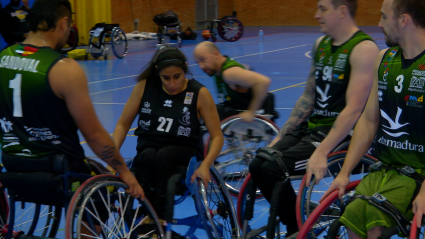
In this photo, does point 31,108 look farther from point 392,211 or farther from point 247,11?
point 247,11

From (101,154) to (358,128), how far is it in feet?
3.82

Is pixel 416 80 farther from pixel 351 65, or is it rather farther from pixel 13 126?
pixel 13 126

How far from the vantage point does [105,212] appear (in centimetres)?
248

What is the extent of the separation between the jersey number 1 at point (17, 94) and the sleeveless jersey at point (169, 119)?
30.9 inches

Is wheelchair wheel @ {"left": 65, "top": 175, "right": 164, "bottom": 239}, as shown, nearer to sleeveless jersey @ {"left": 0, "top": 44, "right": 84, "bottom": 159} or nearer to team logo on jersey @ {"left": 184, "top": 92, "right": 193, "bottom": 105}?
sleeveless jersey @ {"left": 0, "top": 44, "right": 84, "bottom": 159}

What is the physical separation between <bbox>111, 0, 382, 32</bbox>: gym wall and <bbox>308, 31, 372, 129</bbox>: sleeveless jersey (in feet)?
49.6

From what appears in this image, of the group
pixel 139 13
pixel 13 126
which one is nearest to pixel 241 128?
pixel 13 126

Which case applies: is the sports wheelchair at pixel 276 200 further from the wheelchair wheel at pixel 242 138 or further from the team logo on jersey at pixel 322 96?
the wheelchair wheel at pixel 242 138

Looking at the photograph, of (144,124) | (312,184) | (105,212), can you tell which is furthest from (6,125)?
(312,184)

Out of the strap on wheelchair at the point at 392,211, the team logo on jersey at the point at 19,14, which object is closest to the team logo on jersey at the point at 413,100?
the strap on wheelchair at the point at 392,211

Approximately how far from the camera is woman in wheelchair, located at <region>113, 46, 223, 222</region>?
2814mm

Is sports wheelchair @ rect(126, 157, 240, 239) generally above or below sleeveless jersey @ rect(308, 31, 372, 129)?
below

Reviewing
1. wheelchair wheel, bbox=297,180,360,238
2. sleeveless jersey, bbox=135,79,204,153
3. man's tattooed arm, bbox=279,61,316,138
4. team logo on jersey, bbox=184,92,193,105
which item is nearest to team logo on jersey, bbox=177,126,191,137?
sleeveless jersey, bbox=135,79,204,153

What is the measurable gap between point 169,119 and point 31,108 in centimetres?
82
